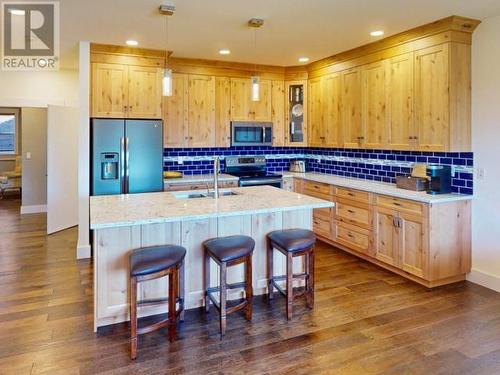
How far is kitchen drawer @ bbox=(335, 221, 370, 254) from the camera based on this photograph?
4551 millimetres

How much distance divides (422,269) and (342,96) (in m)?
2.61

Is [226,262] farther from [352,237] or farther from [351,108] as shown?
[351,108]

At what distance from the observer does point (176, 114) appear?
5484 millimetres

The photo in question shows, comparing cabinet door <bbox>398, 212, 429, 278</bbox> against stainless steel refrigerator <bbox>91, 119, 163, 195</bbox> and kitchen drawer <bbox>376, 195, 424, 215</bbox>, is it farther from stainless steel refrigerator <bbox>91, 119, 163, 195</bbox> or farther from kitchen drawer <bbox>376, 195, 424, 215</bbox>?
stainless steel refrigerator <bbox>91, 119, 163, 195</bbox>

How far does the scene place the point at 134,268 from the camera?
2541mm

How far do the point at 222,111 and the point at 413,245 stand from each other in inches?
130

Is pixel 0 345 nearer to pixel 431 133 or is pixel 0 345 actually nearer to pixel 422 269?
pixel 422 269

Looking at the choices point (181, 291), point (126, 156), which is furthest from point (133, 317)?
point (126, 156)

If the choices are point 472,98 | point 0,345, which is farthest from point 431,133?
point 0,345

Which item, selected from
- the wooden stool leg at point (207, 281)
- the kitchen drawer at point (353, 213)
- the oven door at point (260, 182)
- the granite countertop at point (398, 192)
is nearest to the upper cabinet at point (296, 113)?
the oven door at point (260, 182)

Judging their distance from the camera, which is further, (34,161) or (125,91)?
(34,161)

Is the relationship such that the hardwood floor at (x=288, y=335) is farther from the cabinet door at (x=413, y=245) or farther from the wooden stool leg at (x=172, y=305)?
the cabinet door at (x=413, y=245)

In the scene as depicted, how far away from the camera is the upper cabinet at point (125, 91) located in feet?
15.8
